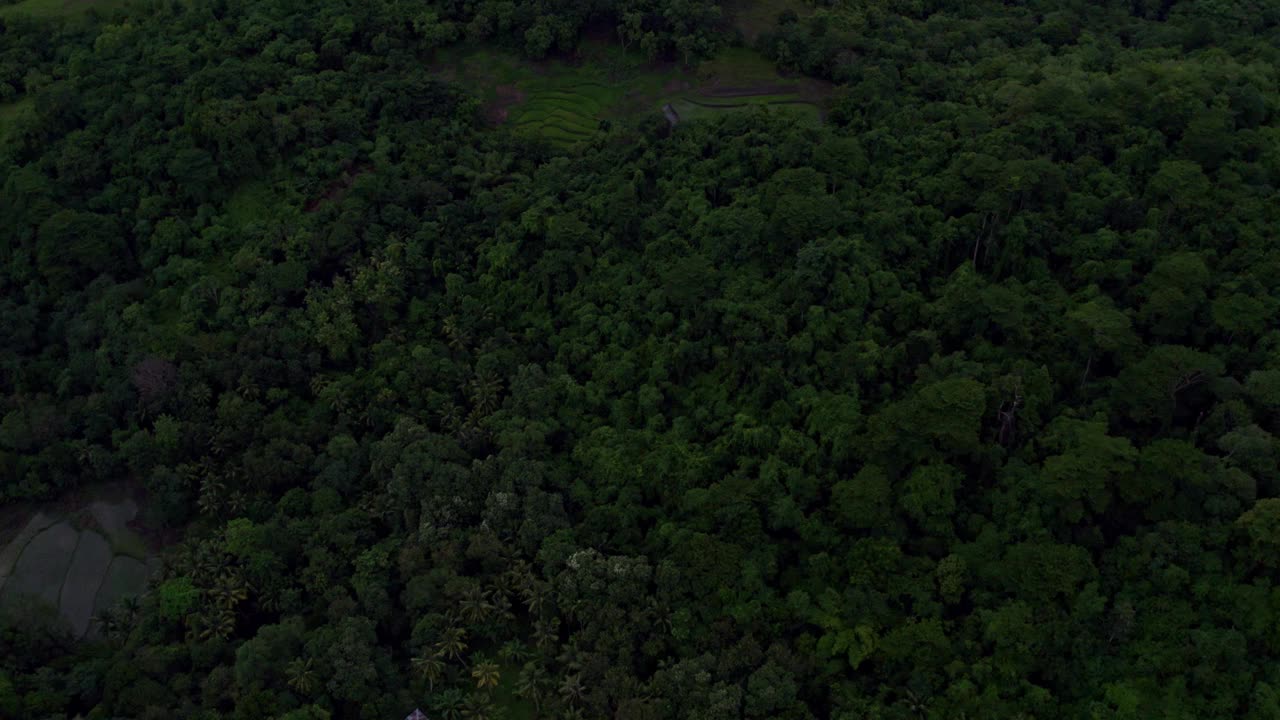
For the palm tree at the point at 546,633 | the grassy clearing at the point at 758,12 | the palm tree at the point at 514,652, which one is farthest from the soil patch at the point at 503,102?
the palm tree at the point at 514,652

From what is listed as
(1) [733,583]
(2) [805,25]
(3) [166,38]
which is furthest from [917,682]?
(3) [166,38]

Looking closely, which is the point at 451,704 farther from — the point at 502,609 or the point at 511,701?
the point at 502,609

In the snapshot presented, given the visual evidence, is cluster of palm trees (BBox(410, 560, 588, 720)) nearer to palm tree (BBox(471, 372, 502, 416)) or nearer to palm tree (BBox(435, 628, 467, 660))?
palm tree (BBox(435, 628, 467, 660))

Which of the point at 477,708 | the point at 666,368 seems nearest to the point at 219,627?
the point at 477,708

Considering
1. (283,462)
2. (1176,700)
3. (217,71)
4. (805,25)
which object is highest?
(805,25)

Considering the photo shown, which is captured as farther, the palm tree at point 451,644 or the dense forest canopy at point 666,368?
the palm tree at point 451,644

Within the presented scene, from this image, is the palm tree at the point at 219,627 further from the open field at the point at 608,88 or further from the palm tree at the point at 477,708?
the open field at the point at 608,88

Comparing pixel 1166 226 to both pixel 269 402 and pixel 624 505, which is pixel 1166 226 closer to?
pixel 624 505
